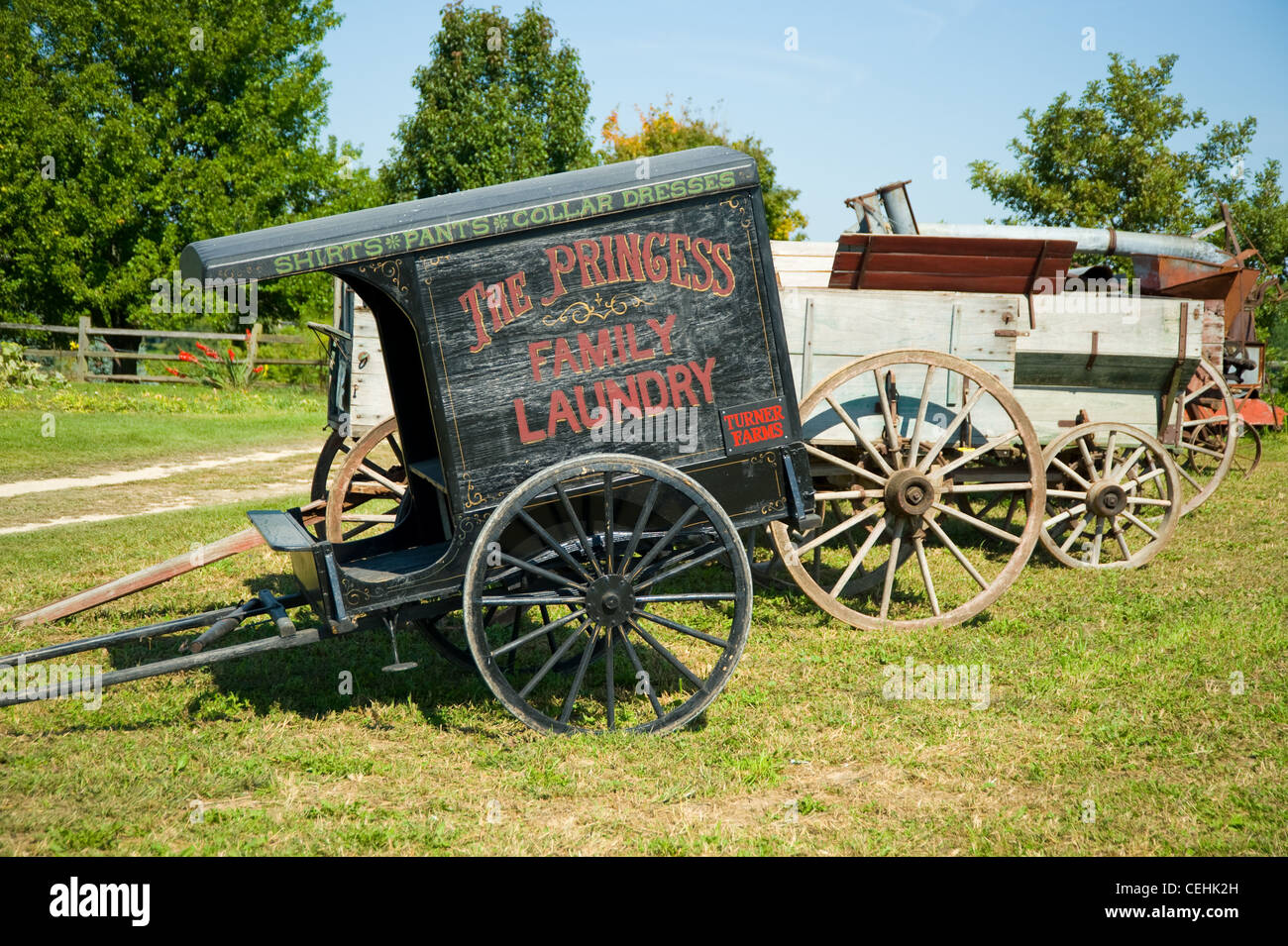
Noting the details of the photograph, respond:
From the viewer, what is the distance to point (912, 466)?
534 centimetres

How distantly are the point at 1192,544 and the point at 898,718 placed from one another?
469 cm

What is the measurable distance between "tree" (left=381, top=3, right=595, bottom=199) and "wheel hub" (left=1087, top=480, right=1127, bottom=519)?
19.5 meters

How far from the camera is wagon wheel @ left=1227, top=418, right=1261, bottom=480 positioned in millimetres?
11555

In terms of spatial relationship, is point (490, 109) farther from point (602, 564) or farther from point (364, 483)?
point (602, 564)

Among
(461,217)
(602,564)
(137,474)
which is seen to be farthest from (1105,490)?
(137,474)

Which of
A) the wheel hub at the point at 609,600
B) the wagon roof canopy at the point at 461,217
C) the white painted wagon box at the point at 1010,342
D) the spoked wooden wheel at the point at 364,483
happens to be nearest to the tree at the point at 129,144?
the spoked wooden wheel at the point at 364,483

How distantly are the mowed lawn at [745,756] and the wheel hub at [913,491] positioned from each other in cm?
71

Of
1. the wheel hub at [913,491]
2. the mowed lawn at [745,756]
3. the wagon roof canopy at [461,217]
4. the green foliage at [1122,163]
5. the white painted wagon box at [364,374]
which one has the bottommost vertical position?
the mowed lawn at [745,756]

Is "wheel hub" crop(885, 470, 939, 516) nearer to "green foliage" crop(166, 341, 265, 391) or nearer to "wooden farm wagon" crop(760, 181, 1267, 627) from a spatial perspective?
"wooden farm wagon" crop(760, 181, 1267, 627)

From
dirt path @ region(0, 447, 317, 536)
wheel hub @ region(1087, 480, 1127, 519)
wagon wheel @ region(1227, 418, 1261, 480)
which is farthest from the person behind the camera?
wagon wheel @ region(1227, 418, 1261, 480)

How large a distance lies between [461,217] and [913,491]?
2.89 meters

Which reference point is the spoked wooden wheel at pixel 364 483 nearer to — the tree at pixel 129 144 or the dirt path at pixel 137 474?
the dirt path at pixel 137 474

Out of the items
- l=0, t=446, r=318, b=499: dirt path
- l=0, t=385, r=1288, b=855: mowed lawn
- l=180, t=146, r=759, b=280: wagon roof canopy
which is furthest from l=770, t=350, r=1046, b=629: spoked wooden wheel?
l=0, t=446, r=318, b=499: dirt path

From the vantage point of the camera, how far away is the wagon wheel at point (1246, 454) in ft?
37.9
